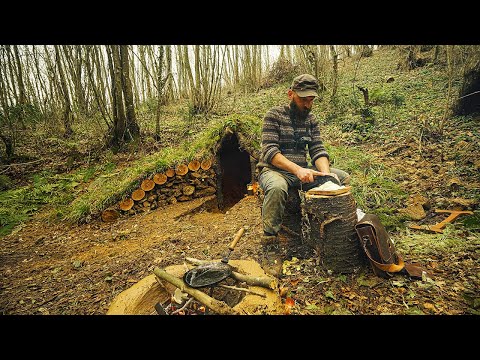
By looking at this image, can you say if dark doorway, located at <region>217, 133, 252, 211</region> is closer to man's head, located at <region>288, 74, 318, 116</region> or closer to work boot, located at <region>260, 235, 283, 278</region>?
man's head, located at <region>288, 74, 318, 116</region>

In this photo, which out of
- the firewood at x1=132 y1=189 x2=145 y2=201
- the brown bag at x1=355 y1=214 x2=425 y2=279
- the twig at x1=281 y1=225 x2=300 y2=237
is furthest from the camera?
the firewood at x1=132 y1=189 x2=145 y2=201

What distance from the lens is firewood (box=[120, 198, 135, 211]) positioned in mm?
5297

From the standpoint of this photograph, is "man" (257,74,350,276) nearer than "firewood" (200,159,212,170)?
Yes

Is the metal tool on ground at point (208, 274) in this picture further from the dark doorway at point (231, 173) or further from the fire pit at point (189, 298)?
the dark doorway at point (231, 173)

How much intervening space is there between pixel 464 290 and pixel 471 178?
9.07 ft

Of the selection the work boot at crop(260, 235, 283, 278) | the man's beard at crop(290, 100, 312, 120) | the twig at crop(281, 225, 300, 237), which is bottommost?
the work boot at crop(260, 235, 283, 278)

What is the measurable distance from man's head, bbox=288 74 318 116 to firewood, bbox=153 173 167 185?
3546 millimetres

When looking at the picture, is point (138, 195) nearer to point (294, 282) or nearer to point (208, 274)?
point (208, 274)

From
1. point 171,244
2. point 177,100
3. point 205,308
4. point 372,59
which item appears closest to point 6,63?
point 177,100

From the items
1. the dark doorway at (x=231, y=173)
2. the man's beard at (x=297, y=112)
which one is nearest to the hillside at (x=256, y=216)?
the dark doorway at (x=231, y=173)

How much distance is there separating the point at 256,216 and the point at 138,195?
2.63m

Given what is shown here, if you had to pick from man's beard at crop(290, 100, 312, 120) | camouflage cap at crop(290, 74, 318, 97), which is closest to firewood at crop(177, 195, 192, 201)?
man's beard at crop(290, 100, 312, 120)

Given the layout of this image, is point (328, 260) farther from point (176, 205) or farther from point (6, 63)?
point (6, 63)

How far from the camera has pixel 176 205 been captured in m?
5.74
